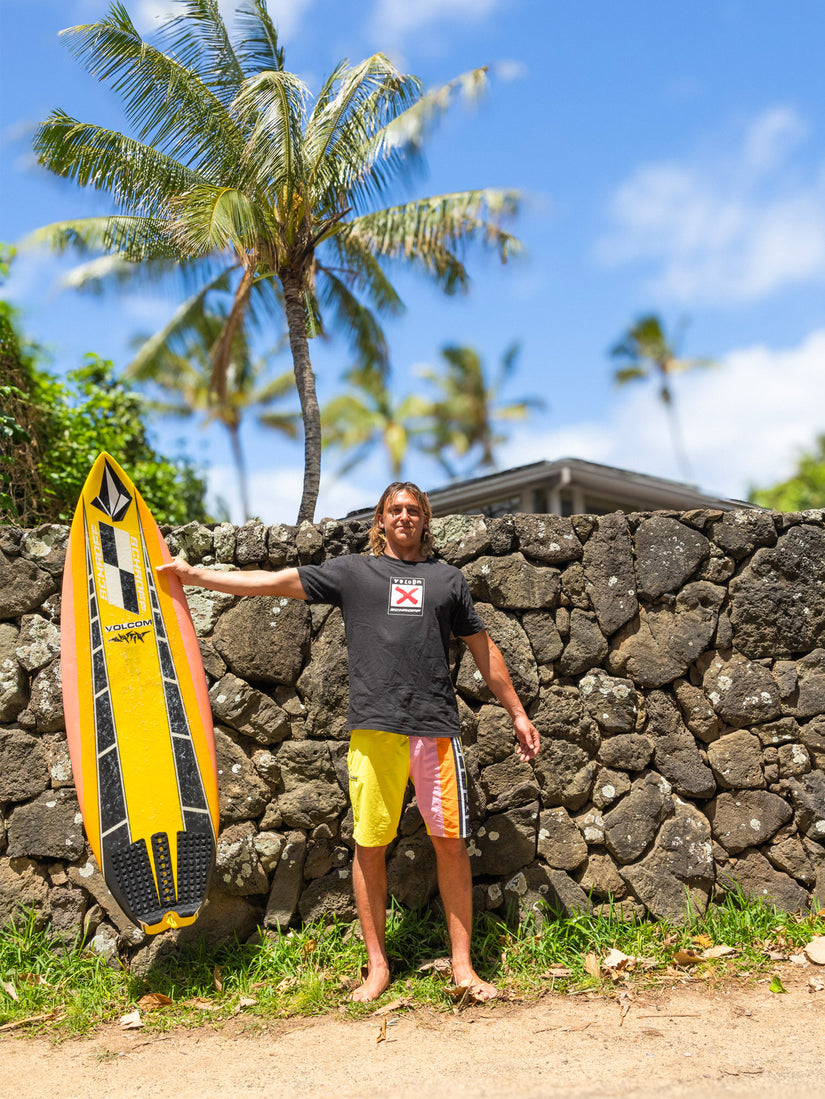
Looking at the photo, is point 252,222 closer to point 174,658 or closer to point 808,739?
point 174,658

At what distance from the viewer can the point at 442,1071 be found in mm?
2500

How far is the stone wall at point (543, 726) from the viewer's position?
3.52 meters

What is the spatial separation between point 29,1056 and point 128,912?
534 millimetres

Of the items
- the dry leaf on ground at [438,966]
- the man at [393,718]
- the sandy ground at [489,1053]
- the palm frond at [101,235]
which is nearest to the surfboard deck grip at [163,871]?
the sandy ground at [489,1053]

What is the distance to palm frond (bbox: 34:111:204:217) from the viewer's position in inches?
284

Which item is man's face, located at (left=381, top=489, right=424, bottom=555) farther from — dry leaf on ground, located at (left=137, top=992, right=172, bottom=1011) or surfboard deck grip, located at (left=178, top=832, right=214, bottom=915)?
dry leaf on ground, located at (left=137, top=992, right=172, bottom=1011)

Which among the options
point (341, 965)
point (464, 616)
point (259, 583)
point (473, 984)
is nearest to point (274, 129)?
point (259, 583)

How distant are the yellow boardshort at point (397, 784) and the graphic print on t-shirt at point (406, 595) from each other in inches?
18.8

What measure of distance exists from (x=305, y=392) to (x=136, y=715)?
18.4 ft

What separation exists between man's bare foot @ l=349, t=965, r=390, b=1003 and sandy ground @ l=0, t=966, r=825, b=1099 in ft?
0.34

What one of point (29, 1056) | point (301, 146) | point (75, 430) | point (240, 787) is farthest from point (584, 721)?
point (301, 146)

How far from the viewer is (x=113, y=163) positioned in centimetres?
741

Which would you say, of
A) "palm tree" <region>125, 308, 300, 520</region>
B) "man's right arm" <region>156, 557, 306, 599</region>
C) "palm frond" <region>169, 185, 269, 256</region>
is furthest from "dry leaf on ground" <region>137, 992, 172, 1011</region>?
"palm tree" <region>125, 308, 300, 520</region>

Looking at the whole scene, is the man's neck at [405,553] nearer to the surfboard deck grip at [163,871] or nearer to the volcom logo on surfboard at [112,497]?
the volcom logo on surfboard at [112,497]
